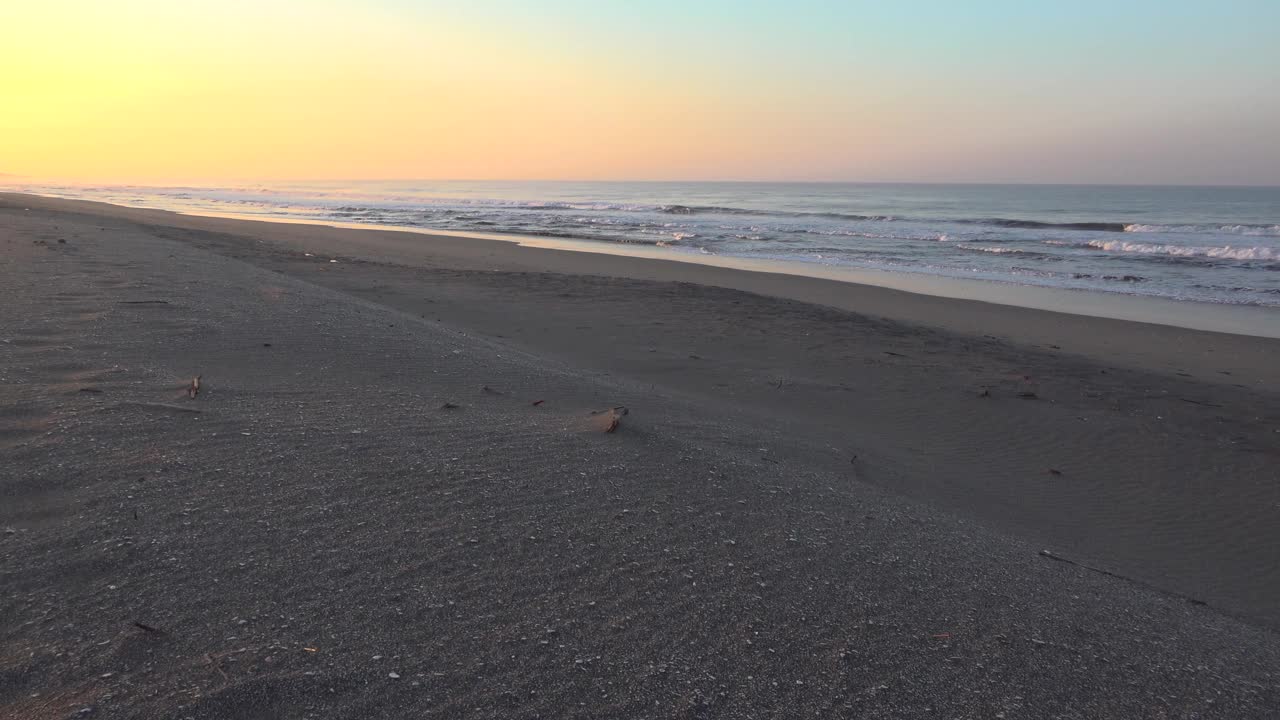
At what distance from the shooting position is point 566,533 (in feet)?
9.45

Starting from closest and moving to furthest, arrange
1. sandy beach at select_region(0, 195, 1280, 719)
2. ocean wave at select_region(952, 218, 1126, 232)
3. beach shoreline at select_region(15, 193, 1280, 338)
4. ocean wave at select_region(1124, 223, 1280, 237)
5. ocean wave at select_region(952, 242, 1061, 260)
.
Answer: sandy beach at select_region(0, 195, 1280, 719) → beach shoreline at select_region(15, 193, 1280, 338) → ocean wave at select_region(952, 242, 1061, 260) → ocean wave at select_region(1124, 223, 1280, 237) → ocean wave at select_region(952, 218, 1126, 232)

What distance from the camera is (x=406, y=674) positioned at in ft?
6.52

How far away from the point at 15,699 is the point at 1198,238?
118ft

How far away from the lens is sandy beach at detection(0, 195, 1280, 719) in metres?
2.05

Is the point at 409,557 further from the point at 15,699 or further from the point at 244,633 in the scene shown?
the point at 15,699

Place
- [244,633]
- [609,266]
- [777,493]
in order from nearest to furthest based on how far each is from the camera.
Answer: [244,633], [777,493], [609,266]

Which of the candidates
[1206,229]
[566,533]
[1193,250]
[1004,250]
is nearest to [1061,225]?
[1206,229]

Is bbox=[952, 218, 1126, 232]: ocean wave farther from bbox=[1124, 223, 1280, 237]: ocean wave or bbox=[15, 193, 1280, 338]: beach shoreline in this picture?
bbox=[15, 193, 1280, 338]: beach shoreline

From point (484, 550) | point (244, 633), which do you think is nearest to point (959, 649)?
point (484, 550)

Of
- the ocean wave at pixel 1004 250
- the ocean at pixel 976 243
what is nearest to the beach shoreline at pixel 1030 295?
the ocean at pixel 976 243

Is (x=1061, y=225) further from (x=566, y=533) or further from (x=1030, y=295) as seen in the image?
(x=566, y=533)

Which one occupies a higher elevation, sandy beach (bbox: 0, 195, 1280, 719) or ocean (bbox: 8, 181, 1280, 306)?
ocean (bbox: 8, 181, 1280, 306)

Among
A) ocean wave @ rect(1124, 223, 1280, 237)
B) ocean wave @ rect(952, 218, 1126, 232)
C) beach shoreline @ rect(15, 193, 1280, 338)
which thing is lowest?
beach shoreline @ rect(15, 193, 1280, 338)

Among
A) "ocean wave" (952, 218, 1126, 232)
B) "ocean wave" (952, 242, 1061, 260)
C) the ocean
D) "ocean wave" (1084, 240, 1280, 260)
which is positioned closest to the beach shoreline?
the ocean
